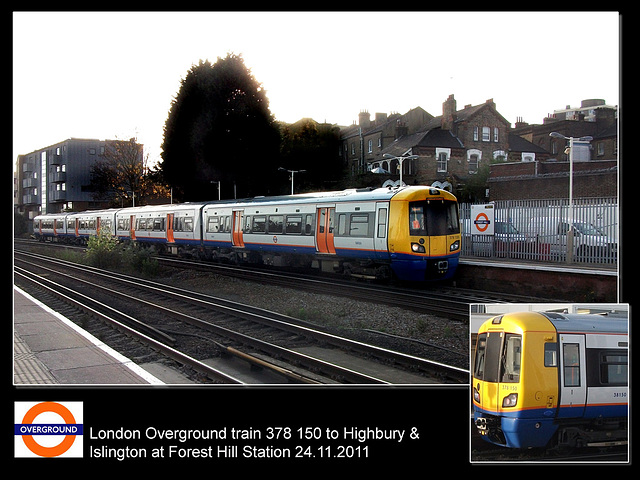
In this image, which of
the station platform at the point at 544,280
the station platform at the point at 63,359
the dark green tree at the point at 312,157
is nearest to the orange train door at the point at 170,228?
the dark green tree at the point at 312,157

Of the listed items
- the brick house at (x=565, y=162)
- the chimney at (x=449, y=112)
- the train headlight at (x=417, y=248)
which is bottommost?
the train headlight at (x=417, y=248)

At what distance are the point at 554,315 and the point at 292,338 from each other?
4325mm

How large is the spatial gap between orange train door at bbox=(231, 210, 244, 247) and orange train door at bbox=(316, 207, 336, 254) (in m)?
4.26

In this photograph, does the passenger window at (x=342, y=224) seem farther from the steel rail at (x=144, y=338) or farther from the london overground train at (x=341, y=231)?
the steel rail at (x=144, y=338)

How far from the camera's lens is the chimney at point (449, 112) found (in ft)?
25.7

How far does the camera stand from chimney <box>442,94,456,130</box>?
25.7ft

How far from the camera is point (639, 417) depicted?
4555 millimetres

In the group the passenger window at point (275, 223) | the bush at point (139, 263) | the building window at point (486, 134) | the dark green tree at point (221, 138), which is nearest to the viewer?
the building window at point (486, 134)

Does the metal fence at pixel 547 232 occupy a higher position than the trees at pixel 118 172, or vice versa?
the trees at pixel 118 172

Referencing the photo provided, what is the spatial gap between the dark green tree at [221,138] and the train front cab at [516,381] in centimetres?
776

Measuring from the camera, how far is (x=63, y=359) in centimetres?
657

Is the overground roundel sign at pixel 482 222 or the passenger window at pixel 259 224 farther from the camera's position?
the passenger window at pixel 259 224

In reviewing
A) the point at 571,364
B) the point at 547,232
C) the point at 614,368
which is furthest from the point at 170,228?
the point at 614,368
